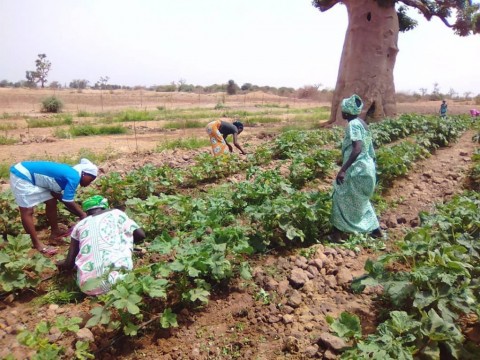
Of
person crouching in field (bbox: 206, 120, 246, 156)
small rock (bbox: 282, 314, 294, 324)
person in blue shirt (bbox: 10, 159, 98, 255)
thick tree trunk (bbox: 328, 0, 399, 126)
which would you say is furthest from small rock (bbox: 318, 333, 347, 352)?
thick tree trunk (bbox: 328, 0, 399, 126)

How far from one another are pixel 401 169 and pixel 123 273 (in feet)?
16.9

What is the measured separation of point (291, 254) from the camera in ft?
12.8

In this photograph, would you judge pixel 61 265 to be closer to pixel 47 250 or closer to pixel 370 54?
pixel 47 250

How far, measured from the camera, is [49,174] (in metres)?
3.99

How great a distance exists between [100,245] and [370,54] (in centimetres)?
1267

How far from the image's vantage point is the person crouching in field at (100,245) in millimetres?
3062

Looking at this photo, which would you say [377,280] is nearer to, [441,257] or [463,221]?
[441,257]

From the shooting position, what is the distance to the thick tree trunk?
13.3 m

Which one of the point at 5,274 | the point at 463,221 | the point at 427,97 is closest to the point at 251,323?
the point at 5,274

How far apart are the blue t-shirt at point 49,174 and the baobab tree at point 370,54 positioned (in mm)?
11233

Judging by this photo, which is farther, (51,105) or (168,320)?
(51,105)

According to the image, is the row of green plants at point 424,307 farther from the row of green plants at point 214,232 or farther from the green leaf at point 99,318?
the green leaf at point 99,318

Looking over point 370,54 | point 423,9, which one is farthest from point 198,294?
point 423,9

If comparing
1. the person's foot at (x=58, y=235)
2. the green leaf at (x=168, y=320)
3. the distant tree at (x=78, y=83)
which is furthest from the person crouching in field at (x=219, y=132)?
the distant tree at (x=78, y=83)
